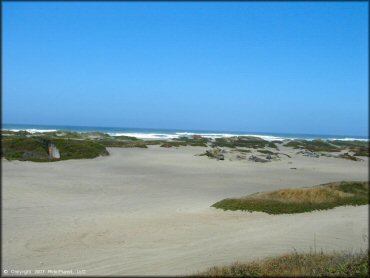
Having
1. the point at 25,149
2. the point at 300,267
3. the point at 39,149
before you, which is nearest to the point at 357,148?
the point at 39,149

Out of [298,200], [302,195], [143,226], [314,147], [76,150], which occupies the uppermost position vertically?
[314,147]

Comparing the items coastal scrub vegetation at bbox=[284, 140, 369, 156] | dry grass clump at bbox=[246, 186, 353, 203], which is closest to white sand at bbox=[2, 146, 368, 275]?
dry grass clump at bbox=[246, 186, 353, 203]

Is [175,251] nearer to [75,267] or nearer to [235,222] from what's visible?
[75,267]

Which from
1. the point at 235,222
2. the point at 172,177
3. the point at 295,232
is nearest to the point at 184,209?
the point at 235,222

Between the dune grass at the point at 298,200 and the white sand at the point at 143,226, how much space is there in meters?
0.53

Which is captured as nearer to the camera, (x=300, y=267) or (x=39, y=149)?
(x=300, y=267)

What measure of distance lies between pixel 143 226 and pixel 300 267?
6608mm

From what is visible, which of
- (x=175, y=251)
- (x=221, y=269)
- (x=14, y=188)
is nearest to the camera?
(x=221, y=269)

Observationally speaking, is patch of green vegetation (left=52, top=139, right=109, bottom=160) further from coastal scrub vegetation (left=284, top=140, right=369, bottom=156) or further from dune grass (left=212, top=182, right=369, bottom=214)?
coastal scrub vegetation (left=284, top=140, right=369, bottom=156)

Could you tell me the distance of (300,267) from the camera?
883cm

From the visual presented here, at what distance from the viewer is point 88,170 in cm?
3128

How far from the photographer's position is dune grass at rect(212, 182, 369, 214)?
1714 centimetres

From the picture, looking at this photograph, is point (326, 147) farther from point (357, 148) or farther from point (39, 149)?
point (39, 149)

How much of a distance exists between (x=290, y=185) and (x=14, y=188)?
57.4 feet
